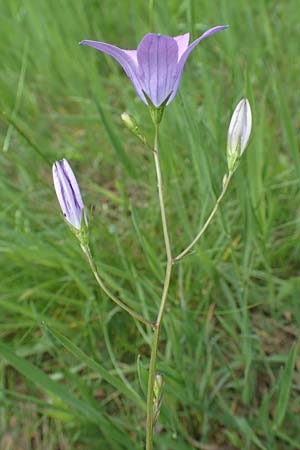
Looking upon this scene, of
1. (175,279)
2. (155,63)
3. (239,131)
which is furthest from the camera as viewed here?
(175,279)

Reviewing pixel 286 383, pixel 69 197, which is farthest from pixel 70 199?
pixel 286 383

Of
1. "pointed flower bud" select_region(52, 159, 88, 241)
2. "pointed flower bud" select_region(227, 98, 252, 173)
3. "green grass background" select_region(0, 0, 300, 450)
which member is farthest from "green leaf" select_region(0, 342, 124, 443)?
"pointed flower bud" select_region(227, 98, 252, 173)

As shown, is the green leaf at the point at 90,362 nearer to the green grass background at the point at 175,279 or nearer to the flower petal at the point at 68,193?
the green grass background at the point at 175,279

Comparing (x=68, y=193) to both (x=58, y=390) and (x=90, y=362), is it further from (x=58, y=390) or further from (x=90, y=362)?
(x=58, y=390)

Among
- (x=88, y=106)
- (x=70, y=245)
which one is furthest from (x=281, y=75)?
(x=70, y=245)

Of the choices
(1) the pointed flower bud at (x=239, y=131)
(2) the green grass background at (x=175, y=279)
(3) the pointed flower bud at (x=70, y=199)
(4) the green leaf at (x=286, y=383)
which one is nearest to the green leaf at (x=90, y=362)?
(2) the green grass background at (x=175, y=279)

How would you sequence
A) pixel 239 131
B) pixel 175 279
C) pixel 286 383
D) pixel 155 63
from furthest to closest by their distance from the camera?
pixel 175 279
pixel 286 383
pixel 239 131
pixel 155 63
